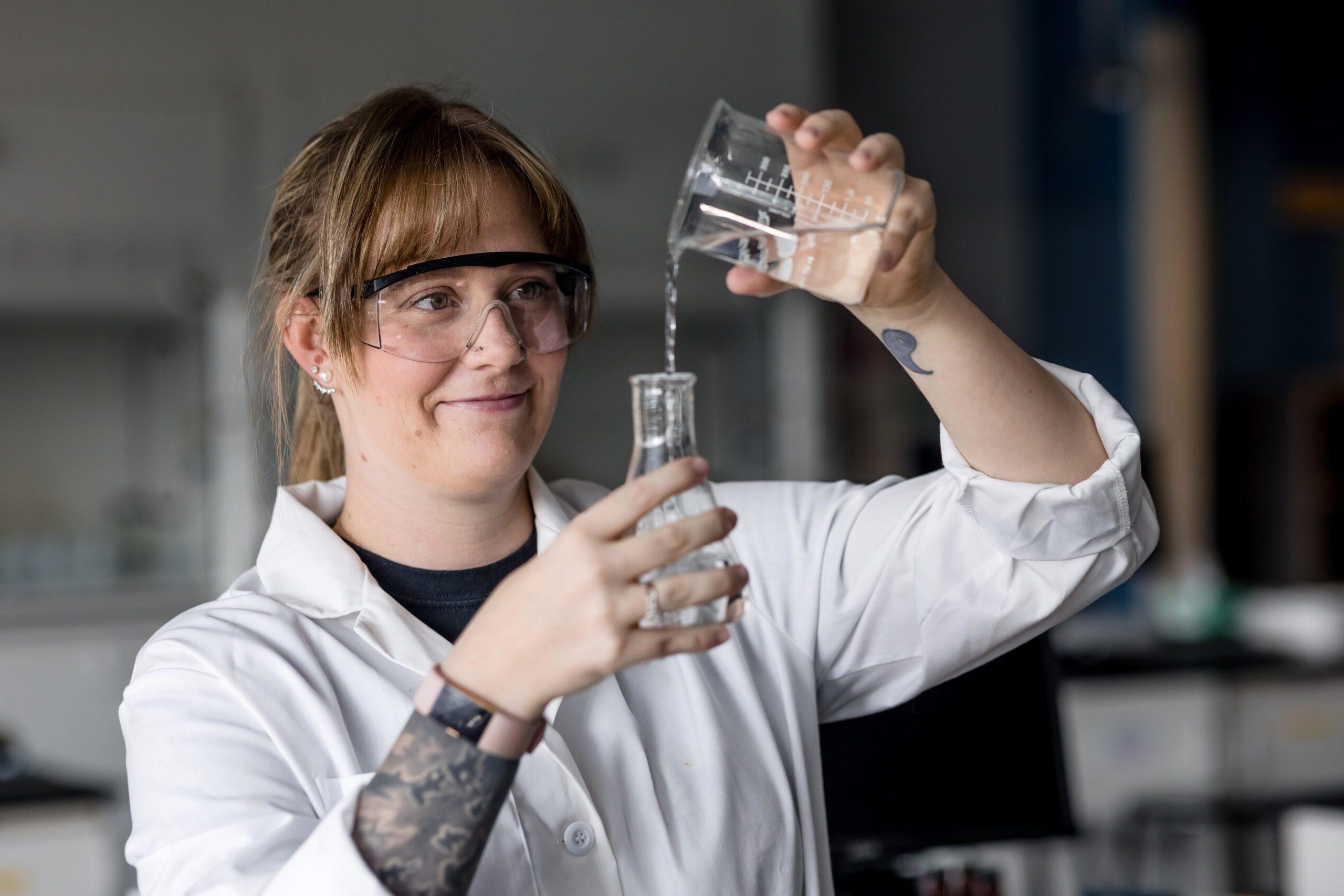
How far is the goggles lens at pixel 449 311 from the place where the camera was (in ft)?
3.96

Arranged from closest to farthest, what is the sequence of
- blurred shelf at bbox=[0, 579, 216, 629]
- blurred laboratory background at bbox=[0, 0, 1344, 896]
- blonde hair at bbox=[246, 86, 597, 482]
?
blonde hair at bbox=[246, 86, 597, 482] → blurred laboratory background at bbox=[0, 0, 1344, 896] → blurred shelf at bbox=[0, 579, 216, 629]

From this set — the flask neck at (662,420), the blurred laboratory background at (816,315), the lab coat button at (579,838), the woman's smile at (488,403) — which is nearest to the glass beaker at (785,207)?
the flask neck at (662,420)

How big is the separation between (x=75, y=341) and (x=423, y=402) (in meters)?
4.12

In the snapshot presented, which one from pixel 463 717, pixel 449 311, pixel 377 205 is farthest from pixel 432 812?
pixel 377 205

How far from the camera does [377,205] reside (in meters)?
1.24

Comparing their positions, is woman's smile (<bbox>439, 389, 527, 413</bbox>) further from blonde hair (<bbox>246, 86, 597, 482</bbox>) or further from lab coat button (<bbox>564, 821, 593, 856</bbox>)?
lab coat button (<bbox>564, 821, 593, 856</bbox>)

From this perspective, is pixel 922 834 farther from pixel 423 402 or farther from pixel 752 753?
pixel 423 402

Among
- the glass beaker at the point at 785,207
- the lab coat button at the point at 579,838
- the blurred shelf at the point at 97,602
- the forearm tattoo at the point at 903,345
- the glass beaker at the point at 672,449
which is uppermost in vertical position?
the glass beaker at the point at 785,207

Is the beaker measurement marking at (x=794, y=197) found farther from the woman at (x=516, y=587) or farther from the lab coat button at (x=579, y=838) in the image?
the lab coat button at (x=579, y=838)

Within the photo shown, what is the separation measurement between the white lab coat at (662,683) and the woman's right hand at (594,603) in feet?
0.54

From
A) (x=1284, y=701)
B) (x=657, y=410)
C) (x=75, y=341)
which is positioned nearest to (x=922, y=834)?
(x=657, y=410)

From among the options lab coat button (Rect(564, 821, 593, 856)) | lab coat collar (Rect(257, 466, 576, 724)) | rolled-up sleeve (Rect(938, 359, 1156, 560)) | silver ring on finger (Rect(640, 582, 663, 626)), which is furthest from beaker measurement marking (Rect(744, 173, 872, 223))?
lab coat button (Rect(564, 821, 593, 856))

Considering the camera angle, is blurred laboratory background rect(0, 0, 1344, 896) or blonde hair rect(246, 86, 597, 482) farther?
blurred laboratory background rect(0, 0, 1344, 896)

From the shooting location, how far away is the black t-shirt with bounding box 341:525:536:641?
1.30m
